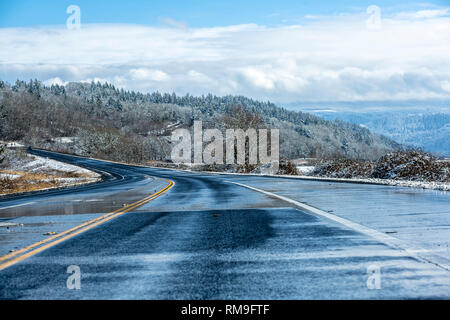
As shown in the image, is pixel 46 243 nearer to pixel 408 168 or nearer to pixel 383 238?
pixel 383 238

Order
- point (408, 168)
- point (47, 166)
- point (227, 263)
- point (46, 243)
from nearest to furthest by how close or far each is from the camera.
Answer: point (227, 263) → point (46, 243) → point (408, 168) → point (47, 166)

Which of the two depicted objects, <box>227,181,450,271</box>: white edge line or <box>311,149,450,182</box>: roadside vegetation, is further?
<box>311,149,450,182</box>: roadside vegetation

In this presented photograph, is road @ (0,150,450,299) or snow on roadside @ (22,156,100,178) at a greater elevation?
road @ (0,150,450,299)

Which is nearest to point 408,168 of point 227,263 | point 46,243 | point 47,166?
point 46,243

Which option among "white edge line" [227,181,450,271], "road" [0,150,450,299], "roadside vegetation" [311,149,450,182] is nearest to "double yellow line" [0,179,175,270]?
"road" [0,150,450,299]

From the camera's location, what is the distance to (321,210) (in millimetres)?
12523

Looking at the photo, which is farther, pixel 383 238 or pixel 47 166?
pixel 47 166

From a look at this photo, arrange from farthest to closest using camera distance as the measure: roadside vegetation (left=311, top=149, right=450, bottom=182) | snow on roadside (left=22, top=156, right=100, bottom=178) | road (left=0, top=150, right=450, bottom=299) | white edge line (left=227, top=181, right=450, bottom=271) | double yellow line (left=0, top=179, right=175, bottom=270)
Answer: snow on roadside (left=22, top=156, right=100, bottom=178) < roadside vegetation (left=311, top=149, right=450, bottom=182) < double yellow line (left=0, top=179, right=175, bottom=270) < white edge line (left=227, top=181, right=450, bottom=271) < road (left=0, top=150, right=450, bottom=299)

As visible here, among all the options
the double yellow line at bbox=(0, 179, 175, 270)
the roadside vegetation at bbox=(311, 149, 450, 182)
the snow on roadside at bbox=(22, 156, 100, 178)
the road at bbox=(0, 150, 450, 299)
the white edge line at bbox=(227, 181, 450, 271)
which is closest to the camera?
the road at bbox=(0, 150, 450, 299)

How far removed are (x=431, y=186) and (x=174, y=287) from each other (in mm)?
17276

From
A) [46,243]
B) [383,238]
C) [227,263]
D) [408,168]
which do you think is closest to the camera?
[227,263]

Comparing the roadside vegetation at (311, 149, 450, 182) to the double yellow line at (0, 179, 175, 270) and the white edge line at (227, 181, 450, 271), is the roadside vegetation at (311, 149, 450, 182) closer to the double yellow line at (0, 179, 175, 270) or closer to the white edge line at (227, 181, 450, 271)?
the white edge line at (227, 181, 450, 271)
